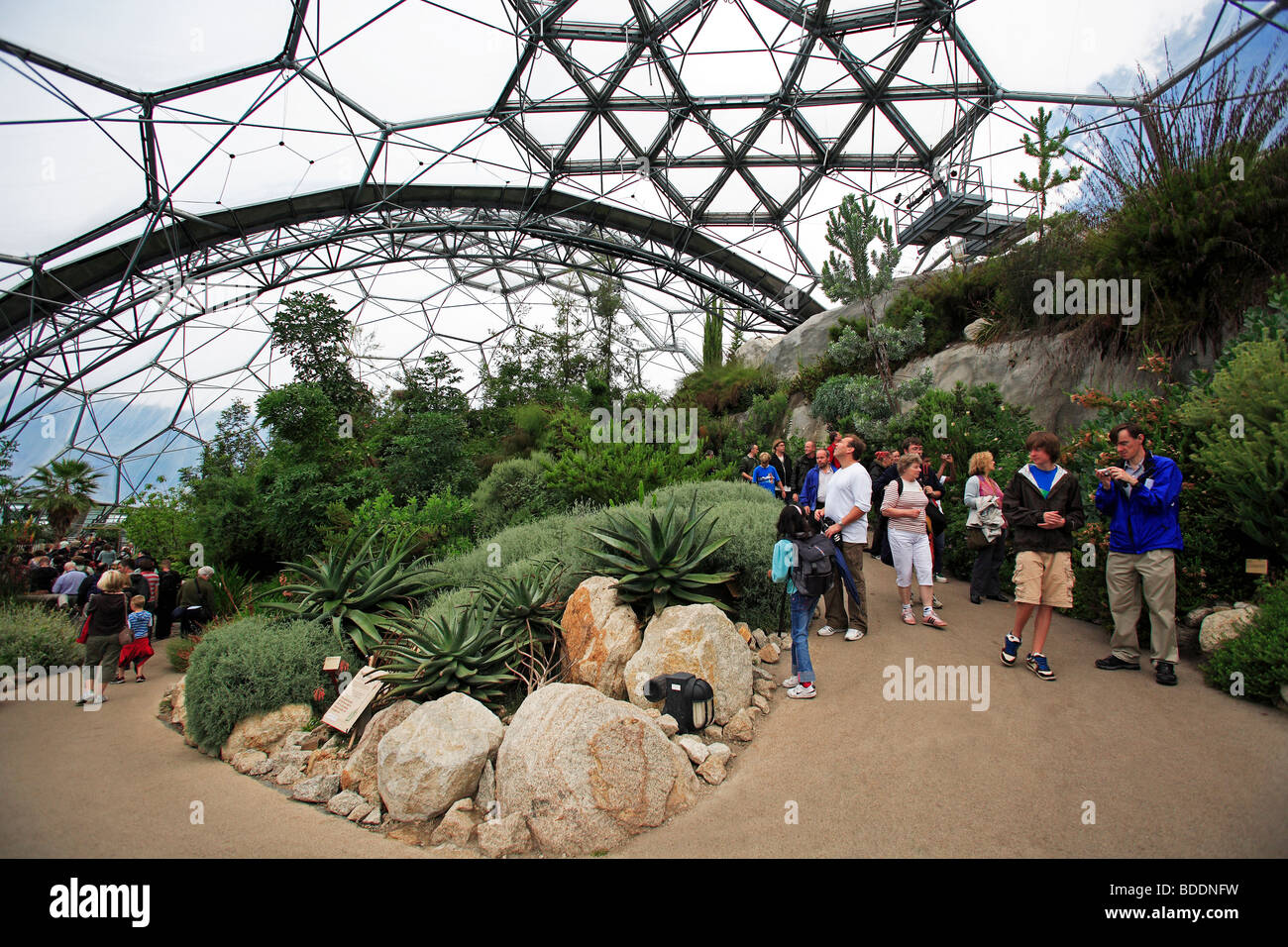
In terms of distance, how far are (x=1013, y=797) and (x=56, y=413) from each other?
102 feet

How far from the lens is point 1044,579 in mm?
4914

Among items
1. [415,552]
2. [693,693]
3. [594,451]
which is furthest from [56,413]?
[693,693]

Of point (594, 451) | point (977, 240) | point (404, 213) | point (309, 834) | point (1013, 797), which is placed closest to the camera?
point (1013, 797)

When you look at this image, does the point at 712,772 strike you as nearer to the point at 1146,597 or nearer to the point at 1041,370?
the point at 1146,597

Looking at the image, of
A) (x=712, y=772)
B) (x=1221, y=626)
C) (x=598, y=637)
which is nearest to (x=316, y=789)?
(x=598, y=637)

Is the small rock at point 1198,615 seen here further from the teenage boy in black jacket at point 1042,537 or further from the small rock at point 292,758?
the small rock at point 292,758

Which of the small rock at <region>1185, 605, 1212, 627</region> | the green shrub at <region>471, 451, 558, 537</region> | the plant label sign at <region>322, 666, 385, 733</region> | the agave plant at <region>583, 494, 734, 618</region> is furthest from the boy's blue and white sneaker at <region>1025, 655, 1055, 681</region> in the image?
the green shrub at <region>471, 451, 558, 537</region>

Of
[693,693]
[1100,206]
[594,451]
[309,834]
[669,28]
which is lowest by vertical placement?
[309,834]

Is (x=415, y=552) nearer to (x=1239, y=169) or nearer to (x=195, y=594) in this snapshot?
(x=195, y=594)

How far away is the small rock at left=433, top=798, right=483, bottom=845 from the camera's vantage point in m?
3.75

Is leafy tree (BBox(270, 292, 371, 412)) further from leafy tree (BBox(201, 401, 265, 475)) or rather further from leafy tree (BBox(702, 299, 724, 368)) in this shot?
leafy tree (BBox(702, 299, 724, 368))

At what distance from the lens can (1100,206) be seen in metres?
9.94

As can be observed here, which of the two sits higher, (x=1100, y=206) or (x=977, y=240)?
(x=977, y=240)

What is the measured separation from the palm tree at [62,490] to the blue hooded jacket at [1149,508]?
98.5 ft
